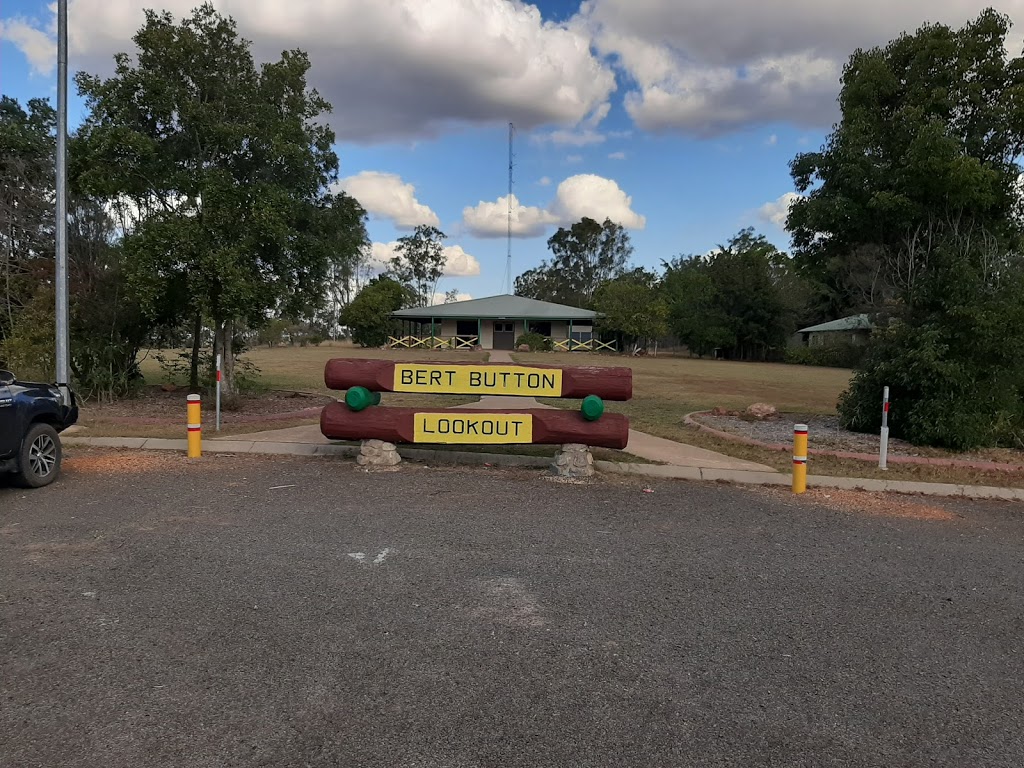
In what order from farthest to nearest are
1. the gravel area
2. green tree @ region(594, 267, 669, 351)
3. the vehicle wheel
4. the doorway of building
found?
the doorway of building
green tree @ region(594, 267, 669, 351)
the gravel area
the vehicle wheel

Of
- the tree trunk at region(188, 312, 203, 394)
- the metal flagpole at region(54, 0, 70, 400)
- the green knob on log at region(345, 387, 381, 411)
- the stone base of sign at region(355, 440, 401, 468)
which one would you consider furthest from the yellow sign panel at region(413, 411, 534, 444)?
the tree trunk at region(188, 312, 203, 394)

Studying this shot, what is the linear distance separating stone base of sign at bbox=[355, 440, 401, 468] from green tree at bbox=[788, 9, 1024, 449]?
793 cm

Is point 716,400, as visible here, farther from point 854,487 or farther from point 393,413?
point 393,413

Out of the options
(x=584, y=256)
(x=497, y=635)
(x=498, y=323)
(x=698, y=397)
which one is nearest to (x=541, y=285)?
(x=584, y=256)

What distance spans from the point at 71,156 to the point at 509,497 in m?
10.6

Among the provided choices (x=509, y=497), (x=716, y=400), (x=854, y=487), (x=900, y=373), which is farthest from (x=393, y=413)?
(x=716, y=400)

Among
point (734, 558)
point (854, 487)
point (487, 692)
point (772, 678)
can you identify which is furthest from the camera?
point (854, 487)

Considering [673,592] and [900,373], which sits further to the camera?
[900,373]

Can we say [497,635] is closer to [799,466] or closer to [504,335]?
[799,466]

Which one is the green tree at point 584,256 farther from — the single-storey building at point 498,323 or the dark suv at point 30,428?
the dark suv at point 30,428

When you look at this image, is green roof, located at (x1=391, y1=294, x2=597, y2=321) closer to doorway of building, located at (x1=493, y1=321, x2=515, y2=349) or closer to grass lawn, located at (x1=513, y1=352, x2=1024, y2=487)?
doorway of building, located at (x1=493, y1=321, x2=515, y2=349)

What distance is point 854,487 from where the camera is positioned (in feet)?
29.2

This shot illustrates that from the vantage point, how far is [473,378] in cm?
942

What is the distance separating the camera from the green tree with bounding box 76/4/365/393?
40.3ft
